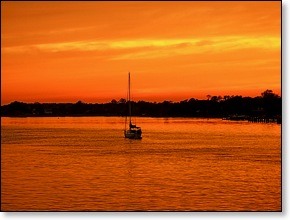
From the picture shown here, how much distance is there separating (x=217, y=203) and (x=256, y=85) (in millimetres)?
1791

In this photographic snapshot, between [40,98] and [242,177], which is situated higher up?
[40,98]

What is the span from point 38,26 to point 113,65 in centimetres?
117

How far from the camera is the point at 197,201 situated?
7789 millimetres

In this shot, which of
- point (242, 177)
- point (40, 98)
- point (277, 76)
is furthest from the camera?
point (242, 177)

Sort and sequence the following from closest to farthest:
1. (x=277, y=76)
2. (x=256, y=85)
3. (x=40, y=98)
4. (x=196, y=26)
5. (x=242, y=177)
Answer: (x=277, y=76) < (x=196, y=26) < (x=256, y=85) < (x=40, y=98) < (x=242, y=177)

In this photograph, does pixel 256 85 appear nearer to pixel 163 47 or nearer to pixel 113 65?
pixel 163 47

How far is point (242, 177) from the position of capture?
1124 centimetres

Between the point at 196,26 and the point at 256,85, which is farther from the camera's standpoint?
the point at 256,85

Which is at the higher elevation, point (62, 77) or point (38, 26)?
point (38, 26)

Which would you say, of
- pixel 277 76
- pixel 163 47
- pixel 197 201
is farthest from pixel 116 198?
pixel 277 76

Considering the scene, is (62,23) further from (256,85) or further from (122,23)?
(256,85)

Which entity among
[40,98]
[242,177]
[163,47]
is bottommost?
[242,177]

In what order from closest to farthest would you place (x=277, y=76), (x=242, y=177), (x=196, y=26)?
(x=277, y=76) < (x=196, y=26) < (x=242, y=177)

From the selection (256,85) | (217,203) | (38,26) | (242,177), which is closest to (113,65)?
(38,26)
